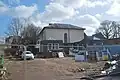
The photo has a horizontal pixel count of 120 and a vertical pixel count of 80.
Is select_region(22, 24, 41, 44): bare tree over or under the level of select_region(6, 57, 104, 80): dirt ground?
over

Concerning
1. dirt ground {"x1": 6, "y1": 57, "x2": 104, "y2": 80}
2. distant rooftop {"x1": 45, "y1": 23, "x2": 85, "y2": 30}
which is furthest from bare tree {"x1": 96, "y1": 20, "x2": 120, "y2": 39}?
dirt ground {"x1": 6, "y1": 57, "x2": 104, "y2": 80}

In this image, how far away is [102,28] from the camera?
7725 cm

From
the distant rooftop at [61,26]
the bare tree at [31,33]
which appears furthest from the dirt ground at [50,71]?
the bare tree at [31,33]

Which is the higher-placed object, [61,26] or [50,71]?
[61,26]

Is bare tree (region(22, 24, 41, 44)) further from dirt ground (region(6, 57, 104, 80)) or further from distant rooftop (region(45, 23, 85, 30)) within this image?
dirt ground (region(6, 57, 104, 80))

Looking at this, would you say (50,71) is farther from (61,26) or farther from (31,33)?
(31,33)

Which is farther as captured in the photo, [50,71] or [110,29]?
[110,29]

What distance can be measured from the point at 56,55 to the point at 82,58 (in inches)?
579

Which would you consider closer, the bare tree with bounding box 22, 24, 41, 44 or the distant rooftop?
the distant rooftop

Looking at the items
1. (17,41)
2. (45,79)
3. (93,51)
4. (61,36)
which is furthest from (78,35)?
(45,79)

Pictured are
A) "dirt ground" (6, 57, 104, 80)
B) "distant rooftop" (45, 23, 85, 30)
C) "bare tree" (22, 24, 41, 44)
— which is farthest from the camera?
"bare tree" (22, 24, 41, 44)

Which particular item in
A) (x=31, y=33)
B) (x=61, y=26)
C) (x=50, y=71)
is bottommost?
(x=50, y=71)

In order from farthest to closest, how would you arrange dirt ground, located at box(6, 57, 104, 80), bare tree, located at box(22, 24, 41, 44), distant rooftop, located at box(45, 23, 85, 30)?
bare tree, located at box(22, 24, 41, 44) → distant rooftop, located at box(45, 23, 85, 30) → dirt ground, located at box(6, 57, 104, 80)

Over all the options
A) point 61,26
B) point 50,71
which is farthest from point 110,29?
point 50,71
